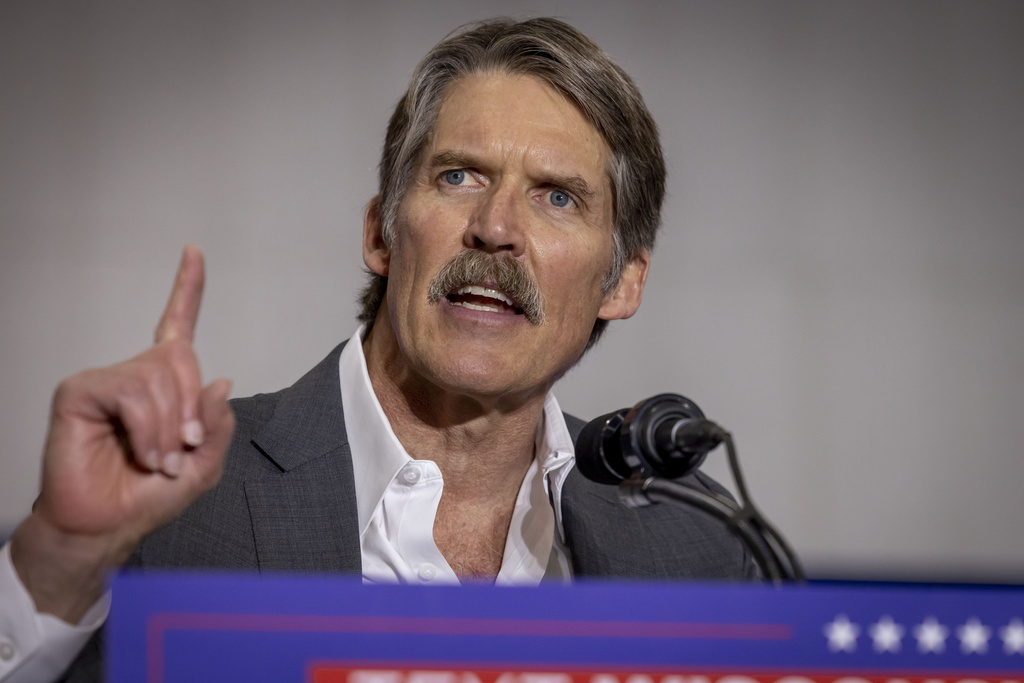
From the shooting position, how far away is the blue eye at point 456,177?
1803mm

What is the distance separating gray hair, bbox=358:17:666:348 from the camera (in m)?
1.87

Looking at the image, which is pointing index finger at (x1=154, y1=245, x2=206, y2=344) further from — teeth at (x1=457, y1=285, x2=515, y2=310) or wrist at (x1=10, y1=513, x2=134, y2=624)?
teeth at (x1=457, y1=285, x2=515, y2=310)

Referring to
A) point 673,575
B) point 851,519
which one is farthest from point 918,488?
point 673,575

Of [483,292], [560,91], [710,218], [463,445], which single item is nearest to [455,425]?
[463,445]

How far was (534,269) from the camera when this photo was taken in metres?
1.73

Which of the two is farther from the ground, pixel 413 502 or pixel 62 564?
pixel 62 564

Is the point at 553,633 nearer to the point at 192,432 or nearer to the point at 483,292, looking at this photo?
the point at 192,432

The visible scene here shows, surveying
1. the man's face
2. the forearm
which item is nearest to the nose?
the man's face

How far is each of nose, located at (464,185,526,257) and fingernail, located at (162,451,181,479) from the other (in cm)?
85

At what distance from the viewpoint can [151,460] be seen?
0.92 metres

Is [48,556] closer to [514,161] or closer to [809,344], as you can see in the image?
[514,161]

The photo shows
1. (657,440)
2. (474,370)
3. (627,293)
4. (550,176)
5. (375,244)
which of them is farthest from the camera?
(627,293)

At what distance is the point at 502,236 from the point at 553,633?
1052mm

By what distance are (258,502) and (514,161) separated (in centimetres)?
77
